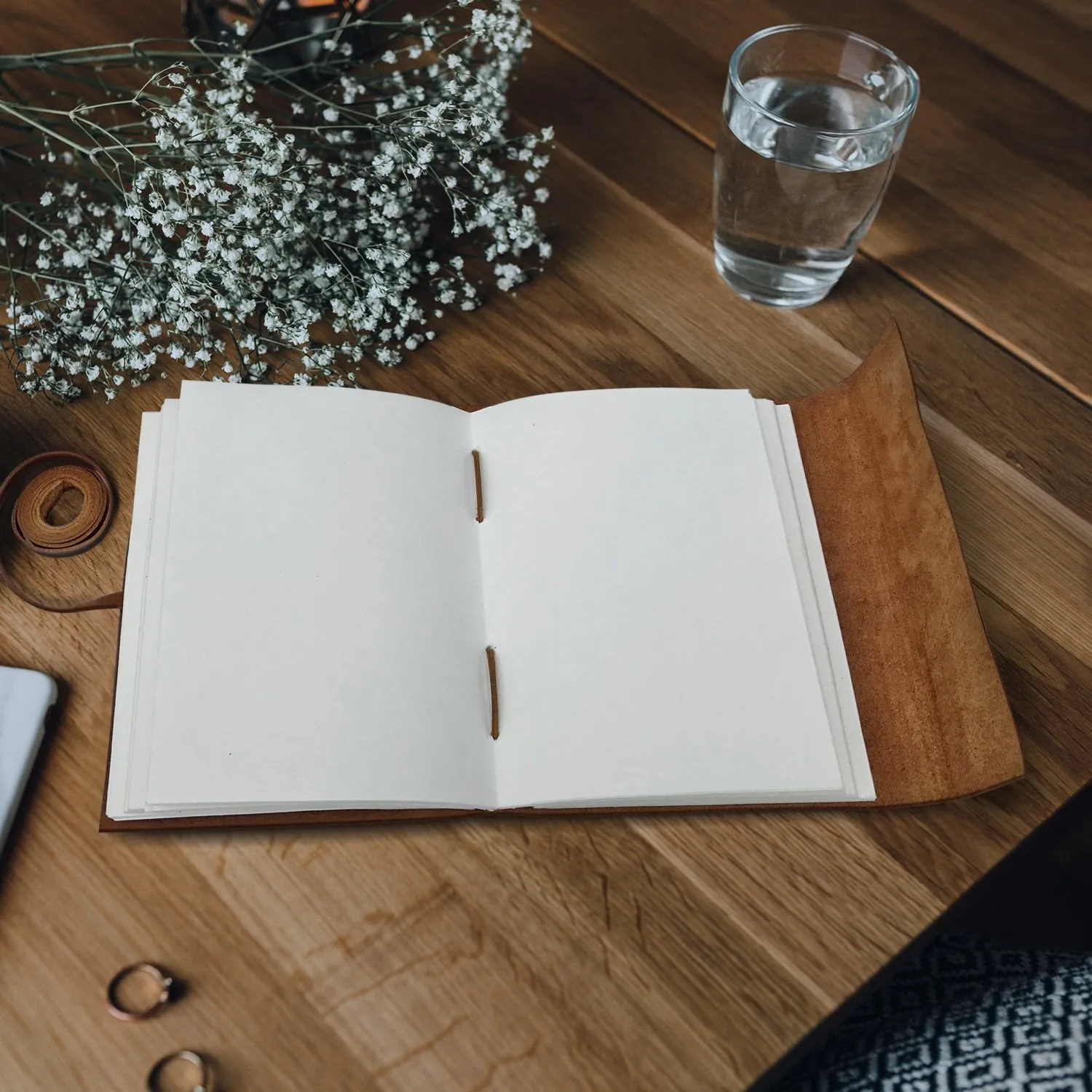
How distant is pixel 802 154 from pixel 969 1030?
0.71 meters

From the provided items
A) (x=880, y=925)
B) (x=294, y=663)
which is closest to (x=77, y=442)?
(x=294, y=663)

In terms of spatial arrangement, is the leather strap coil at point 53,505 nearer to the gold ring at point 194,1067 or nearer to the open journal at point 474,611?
the open journal at point 474,611

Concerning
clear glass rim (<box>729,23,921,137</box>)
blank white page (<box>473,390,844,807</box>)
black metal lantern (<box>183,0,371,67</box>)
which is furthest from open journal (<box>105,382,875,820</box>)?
black metal lantern (<box>183,0,371,67</box>)

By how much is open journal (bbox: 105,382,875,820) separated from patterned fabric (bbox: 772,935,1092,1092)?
209 mm

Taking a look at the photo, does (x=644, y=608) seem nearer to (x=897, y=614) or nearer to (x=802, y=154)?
(x=897, y=614)

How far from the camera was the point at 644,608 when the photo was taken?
749 mm

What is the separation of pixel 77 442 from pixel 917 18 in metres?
1.10

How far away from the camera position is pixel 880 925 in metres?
0.69

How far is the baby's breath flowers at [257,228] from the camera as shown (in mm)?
862

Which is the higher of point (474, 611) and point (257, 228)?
point (257, 228)

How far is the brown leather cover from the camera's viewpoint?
69 centimetres

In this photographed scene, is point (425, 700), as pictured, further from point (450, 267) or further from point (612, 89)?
point (612, 89)

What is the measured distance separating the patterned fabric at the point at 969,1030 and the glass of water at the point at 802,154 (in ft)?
2.02

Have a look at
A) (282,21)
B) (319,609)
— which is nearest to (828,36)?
(282,21)
